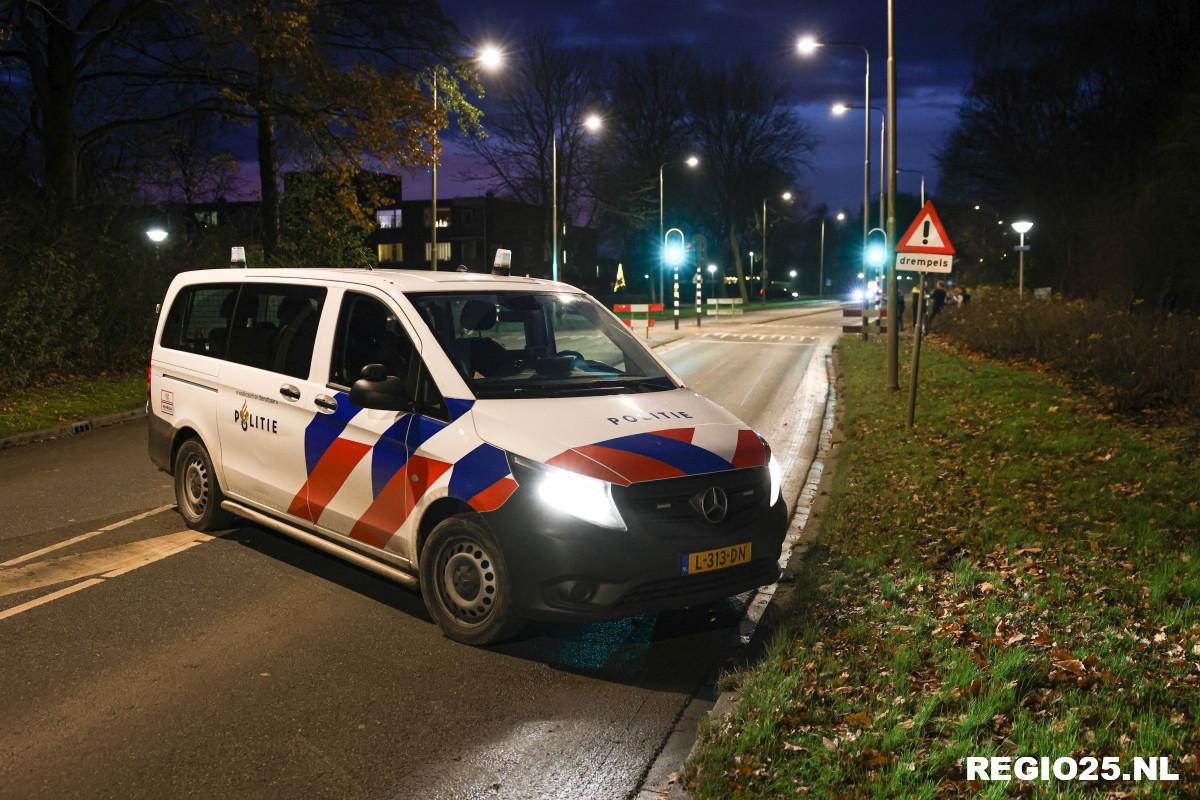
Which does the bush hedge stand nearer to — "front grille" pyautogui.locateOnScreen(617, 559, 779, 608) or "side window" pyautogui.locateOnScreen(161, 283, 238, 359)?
"side window" pyautogui.locateOnScreen(161, 283, 238, 359)

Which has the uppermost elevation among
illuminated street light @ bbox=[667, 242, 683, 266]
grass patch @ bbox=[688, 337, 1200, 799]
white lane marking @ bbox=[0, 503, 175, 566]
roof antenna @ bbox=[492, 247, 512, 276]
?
illuminated street light @ bbox=[667, 242, 683, 266]

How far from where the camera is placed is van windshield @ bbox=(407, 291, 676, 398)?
19.3 feet

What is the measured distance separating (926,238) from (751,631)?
7959 millimetres

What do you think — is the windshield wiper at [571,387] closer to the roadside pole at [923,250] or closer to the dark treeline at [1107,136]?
the roadside pole at [923,250]

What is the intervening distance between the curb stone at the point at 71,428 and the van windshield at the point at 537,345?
876cm

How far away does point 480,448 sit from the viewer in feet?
17.4

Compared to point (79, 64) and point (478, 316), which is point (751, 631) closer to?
point (478, 316)

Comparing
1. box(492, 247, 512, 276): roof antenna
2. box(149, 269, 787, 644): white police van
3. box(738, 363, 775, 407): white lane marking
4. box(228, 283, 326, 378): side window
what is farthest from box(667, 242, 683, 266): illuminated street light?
box(228, 283, 326, 378): side window

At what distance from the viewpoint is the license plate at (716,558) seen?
525 centimetres

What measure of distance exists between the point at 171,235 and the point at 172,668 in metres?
17.6

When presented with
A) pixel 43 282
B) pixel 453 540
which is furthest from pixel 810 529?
pixel 43 282

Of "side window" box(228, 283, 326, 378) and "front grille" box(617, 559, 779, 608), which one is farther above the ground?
"side window" box(228, 283, 326, 378)

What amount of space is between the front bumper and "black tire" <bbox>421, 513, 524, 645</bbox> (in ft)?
0.34

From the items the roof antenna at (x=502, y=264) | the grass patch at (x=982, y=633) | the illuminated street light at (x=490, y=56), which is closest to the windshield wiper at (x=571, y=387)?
the grass patch at (x=982, y=633)
